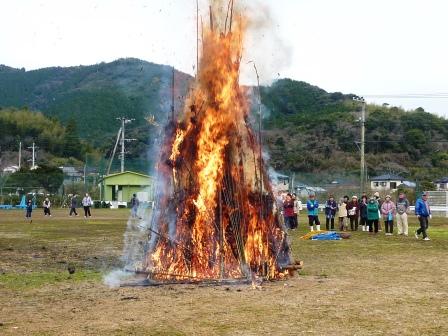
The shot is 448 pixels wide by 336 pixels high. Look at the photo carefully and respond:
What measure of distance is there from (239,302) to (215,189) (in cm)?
315

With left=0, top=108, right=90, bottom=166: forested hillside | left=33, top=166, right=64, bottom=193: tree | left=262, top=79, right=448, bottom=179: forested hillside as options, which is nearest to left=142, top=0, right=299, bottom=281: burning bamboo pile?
left=33, top=166, right=64, bottom=193: tree

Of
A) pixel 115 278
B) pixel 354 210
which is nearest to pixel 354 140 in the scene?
pixel 354 210

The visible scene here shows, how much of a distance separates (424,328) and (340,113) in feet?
360

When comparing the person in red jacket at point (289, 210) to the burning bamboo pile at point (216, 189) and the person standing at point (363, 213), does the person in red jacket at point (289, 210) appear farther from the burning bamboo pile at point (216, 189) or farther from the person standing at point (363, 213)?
the burning bamboo pile at point (216, 189)

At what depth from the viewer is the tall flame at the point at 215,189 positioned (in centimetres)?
1255

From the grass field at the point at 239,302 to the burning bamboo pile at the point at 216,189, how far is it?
79cm

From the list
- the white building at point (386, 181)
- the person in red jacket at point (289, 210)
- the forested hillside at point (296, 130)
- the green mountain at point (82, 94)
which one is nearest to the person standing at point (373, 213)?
the person in red jacket at point (289, 210)

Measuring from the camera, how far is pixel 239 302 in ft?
33.1

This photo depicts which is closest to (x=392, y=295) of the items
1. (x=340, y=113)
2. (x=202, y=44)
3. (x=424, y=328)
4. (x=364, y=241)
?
(x=424, y=328)

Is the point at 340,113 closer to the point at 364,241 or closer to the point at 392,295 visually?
the point at 364,241

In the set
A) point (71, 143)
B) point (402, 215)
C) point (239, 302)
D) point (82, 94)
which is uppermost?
point (82, 94)

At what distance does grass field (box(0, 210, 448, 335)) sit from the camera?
27.0 feet

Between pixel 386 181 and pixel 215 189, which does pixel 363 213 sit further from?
pixel 386 181

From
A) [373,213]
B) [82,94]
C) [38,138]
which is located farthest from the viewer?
[82,94]
